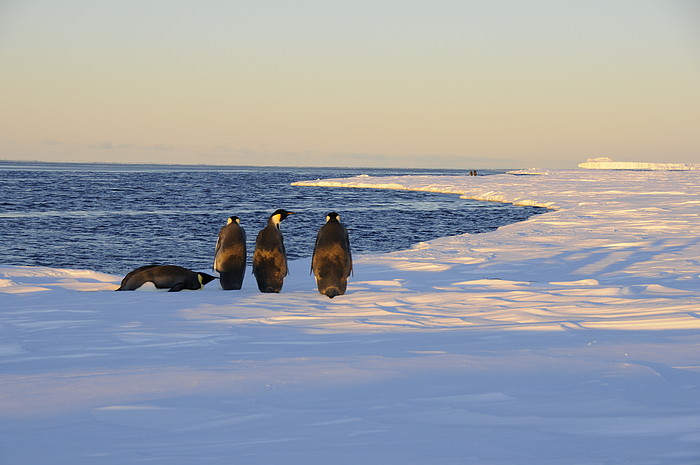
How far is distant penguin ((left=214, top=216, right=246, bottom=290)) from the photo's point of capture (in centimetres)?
969

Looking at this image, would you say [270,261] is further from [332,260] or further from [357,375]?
[357,375]

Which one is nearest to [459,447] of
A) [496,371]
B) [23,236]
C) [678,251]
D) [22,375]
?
[496,371]

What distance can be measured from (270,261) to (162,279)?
1597 mm

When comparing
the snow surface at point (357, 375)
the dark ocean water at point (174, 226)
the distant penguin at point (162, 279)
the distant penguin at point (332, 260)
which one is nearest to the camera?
the snow surface at point (357, 375)

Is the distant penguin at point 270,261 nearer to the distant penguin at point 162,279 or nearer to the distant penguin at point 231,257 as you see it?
the distant penguin at point 231,257

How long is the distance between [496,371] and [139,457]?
7.45 feet

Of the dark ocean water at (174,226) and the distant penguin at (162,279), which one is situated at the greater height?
the distant penguin at (162,279)

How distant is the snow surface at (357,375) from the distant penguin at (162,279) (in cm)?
78

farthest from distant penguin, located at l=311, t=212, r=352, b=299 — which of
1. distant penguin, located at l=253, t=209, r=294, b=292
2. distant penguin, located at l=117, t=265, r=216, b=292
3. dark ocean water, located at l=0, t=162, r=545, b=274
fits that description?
dark ocean water, located at l=0, t=162, r=545, b=274

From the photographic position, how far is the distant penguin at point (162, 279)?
31.0 ft

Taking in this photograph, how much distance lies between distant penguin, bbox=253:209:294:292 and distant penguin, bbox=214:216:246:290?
40 centimetres

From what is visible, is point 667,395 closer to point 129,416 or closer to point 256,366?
point 256,366

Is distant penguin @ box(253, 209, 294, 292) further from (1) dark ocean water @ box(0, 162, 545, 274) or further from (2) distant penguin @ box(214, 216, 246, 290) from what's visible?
(1) dark ocean water @ box(0, 162, 545, 274)

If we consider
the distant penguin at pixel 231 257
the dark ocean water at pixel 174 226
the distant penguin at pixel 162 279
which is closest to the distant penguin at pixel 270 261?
the distant penguin at pixel 231 257
